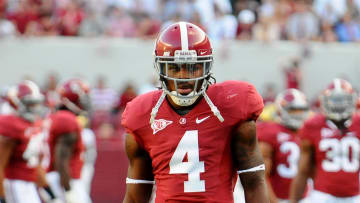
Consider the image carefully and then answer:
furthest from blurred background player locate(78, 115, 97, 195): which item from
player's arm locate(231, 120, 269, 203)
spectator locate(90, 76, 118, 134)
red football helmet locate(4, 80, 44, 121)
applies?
player's arm locate(231, 120, 269, 203)

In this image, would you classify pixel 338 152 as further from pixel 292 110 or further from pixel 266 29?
pixel 266 29

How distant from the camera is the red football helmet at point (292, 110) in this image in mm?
7340

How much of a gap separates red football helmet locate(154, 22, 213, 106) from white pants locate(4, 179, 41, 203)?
3.73m

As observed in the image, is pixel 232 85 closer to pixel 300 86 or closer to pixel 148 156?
pixel 148 156

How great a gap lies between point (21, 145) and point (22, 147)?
3cm

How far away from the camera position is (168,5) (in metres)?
12.7

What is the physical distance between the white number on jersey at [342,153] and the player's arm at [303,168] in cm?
13

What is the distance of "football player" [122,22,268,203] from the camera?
134 inches

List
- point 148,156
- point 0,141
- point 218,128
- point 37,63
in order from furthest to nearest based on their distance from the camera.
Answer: point 37,63, point 0,141, point 148,156, point 218,128

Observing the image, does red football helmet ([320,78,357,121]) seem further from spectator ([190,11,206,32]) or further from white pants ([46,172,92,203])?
spectator ([190,11,206,32])

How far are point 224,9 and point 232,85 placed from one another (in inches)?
372

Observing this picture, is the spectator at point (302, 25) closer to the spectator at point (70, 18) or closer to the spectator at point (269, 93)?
the spectator at point (269, 93)

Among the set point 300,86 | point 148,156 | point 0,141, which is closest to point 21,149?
point 0,141

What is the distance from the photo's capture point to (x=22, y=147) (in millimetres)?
6621
